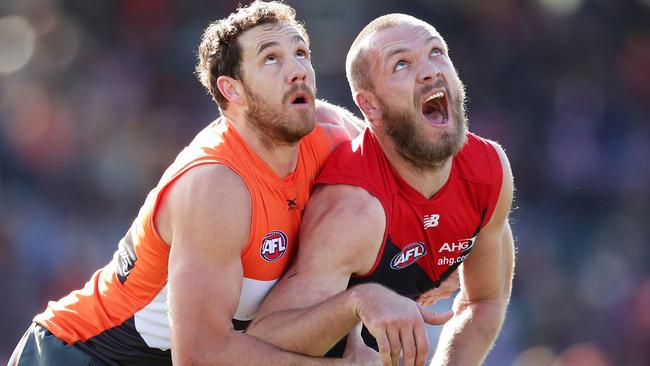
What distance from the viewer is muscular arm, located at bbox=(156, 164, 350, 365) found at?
409 cm

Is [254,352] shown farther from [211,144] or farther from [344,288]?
[211,144]

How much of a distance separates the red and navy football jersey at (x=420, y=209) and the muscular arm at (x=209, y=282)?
0.61 metres

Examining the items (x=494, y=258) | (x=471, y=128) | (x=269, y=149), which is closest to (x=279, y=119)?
(x=269, y=149)

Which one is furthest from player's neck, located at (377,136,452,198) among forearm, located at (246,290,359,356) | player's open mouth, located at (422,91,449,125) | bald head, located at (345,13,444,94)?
forearm, located at (246,290,359,356)

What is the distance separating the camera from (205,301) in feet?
13.4

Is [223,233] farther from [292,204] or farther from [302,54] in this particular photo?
[302,54]

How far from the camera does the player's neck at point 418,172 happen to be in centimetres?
476

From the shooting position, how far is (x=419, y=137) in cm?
471

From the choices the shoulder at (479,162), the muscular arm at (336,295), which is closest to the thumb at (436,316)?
the muscular arm at (336,295)

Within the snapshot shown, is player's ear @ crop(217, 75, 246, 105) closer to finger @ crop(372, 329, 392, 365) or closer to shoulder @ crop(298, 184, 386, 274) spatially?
shoulder @ crop(298, 184, 386, 274)

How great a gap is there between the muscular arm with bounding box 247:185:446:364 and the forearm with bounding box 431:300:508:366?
0.88m

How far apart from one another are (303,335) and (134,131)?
5949 mm

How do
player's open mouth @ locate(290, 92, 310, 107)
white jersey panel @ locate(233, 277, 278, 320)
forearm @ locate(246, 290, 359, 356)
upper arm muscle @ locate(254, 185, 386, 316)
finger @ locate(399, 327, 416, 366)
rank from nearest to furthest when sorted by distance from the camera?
1. finger @ locate(399, 327, 416, 366)
2. forearm @ locate(246, 290, 359, 356)
3. upper arm muscle @ locate(254, 185, 386, 316)
4. white jersey panel @ locate(233, 277, 278, 320)
5. player's open mouth @ locate(290, 92, 310, 107)

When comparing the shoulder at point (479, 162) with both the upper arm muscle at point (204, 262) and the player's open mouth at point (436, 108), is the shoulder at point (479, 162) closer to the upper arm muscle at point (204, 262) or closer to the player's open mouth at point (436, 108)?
the player's open mouth at point (436, 108)
